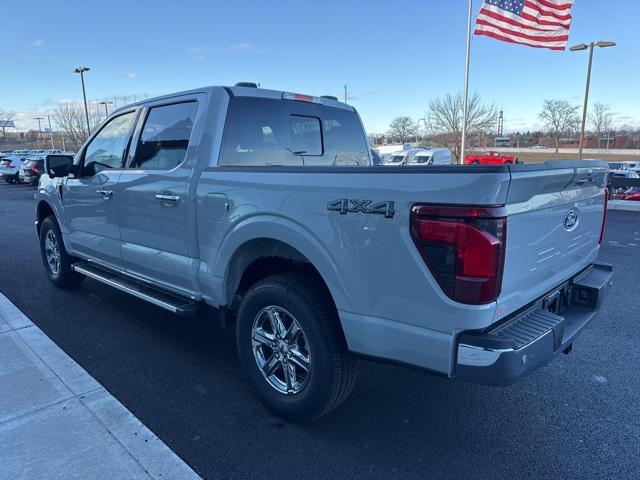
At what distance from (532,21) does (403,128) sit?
58.9 metres

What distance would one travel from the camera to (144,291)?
3912 mm

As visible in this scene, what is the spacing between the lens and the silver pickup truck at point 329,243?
2.08 metres

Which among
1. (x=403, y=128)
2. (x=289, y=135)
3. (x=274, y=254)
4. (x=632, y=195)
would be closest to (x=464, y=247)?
(x=274, y=254)

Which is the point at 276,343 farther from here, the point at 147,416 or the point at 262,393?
the point at 147,416

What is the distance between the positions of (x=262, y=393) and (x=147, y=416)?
28.3 inches

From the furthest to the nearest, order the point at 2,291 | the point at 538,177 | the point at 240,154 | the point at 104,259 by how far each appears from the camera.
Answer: the point at 2,291 → the point at 104,259 → the point at 240,154 → the point at 538,177

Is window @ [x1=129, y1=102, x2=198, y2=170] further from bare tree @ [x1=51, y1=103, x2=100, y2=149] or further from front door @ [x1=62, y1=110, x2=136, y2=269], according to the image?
bare tree @ [x1=51, y1=103, x2=100, y2=149]

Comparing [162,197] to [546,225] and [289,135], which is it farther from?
[546,225]

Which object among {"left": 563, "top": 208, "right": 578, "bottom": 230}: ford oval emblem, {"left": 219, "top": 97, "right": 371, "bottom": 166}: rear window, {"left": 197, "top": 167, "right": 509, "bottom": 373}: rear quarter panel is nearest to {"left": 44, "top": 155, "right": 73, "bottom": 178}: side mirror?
{"left": 219, "top": 97, "right": 371, "bottom": 166}: rear window

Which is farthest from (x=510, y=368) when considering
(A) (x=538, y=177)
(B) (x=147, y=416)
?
(B) (x=147, y=416)

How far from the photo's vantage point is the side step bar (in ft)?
11.4

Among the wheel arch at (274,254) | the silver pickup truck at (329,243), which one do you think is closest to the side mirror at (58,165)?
the silver pickup truck at (329,243)

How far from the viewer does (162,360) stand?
375 centimetres

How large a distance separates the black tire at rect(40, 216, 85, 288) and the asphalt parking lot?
3.09 ft
